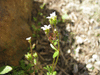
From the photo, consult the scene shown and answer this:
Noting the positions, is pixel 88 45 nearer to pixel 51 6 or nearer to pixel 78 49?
pixel 78 49

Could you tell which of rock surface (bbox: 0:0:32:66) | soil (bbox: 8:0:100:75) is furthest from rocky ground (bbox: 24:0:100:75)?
rock surface (bbox: 0:0:32:66)

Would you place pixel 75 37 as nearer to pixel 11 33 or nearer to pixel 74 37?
pixel 74 37

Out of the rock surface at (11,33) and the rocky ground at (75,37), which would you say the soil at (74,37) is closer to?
the rocky ground at (75,37)

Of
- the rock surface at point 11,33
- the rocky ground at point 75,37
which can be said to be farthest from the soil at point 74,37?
the rock surface at point 11,33

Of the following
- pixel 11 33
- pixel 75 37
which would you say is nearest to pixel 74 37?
pixel 75 37

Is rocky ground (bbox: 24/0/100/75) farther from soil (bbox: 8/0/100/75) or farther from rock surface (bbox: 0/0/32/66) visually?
rock surface (bbox: 0/0/32/66)
